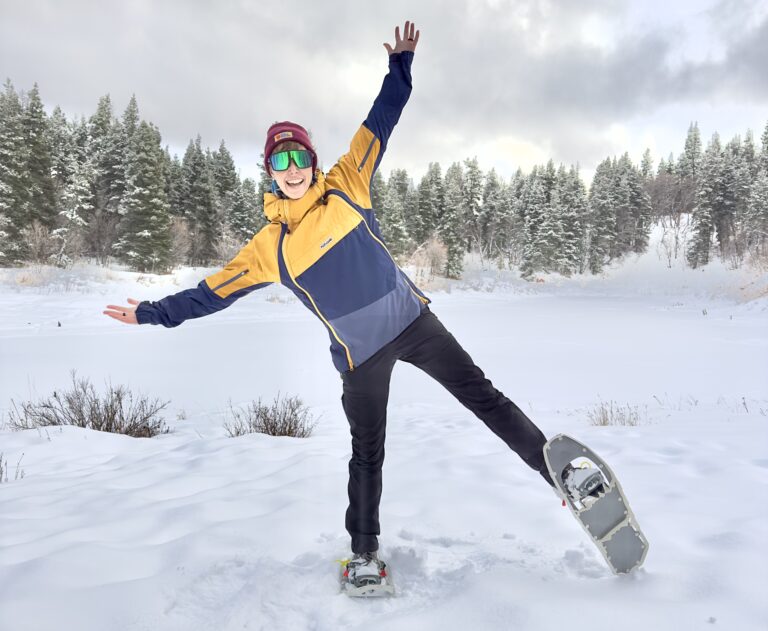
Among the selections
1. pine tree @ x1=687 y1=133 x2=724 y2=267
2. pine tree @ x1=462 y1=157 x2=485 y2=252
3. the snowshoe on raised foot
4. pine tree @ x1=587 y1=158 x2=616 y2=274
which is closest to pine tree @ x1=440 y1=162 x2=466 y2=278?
pine tree @ x1=462 y1=157 x2=485 y2=252

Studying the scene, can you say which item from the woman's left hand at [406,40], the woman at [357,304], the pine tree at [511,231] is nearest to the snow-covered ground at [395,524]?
the woman at [357,304]

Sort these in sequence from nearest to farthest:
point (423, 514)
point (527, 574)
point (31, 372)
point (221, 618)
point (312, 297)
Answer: point (221, 618)
point (527, 574)
point (312, 297)
point (423, 514)
point (31, 372)

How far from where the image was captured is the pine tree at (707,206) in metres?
40.8

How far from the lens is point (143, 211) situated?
2931 centimetres

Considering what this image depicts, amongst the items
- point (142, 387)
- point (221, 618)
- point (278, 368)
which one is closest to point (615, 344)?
point (278, 368)

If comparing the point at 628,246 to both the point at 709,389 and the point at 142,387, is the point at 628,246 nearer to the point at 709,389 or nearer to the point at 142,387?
the point at 709,389

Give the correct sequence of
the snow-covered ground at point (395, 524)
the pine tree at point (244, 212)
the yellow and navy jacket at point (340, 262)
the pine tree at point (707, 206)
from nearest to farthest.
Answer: the snow-covered ground at point (395, 524) < the yellow and navy jacket at point (340, 262) < the pine tree at point (244, 212) < the pine tree at point (707, 206)

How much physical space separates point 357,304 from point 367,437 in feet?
2.11

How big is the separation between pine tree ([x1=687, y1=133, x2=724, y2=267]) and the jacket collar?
47.2 meters

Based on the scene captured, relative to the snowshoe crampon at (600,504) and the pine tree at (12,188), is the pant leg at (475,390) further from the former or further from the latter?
the pine tree at (12,188)

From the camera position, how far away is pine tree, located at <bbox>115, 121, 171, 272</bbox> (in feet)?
95.7

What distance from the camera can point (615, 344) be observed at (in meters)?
12.5

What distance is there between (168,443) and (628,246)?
50.7 m

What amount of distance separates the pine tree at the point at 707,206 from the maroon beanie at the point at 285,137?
47.1 metres
